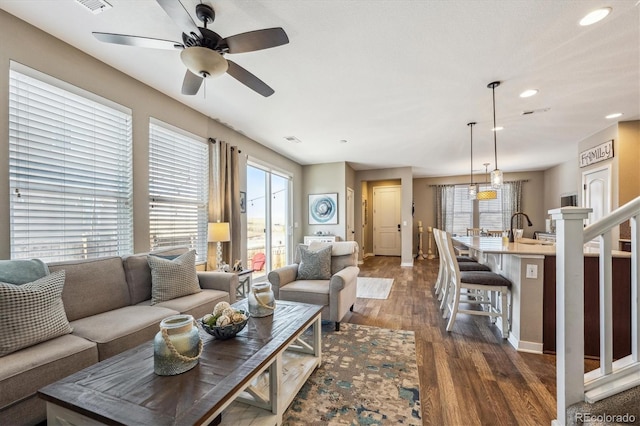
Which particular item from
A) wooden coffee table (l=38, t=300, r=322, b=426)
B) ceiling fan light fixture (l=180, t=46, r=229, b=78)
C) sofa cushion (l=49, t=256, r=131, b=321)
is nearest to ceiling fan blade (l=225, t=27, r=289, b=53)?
ceiling fan light fixture (l=180, t=46, r=229, b=78)

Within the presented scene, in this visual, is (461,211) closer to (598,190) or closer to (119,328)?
(598,190)

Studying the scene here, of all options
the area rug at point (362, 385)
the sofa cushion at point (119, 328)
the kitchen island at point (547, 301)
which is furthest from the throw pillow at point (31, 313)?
the kitchen island at point (547, 301)

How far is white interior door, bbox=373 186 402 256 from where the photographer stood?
30.2 feet

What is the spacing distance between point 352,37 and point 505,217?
839 cm

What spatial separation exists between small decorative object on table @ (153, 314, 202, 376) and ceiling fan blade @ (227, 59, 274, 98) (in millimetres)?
1724

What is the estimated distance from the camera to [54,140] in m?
2.27

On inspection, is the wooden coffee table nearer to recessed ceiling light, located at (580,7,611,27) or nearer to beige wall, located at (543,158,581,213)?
recessed ceiling light, located at (580,7,611,27)

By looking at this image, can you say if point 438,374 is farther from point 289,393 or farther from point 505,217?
point 505,217

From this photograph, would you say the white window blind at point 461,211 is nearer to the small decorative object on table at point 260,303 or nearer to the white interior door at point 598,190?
the white interior door at point 598,190

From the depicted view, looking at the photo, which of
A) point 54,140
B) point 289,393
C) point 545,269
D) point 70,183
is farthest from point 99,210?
point 545,269

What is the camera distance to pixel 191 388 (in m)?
1.12

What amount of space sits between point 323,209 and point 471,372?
486cm

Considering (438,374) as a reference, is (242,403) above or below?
above

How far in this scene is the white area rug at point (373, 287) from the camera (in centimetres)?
437
